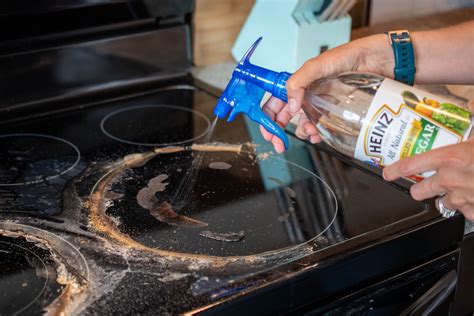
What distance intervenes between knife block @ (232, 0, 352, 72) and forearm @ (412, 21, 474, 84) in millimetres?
389

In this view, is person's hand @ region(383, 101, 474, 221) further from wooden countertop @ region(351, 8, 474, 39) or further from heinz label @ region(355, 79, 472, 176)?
wooden countertop @ region(351, 8, 474, 39)

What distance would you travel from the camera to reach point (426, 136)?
2.54ft

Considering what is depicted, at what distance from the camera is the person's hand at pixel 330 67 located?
33.0 inches

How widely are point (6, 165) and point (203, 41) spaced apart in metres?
0.59

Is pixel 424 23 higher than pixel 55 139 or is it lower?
higher

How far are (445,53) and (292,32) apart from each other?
42 cm

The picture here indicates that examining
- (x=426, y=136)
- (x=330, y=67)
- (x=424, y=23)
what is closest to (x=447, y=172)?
(x=426, y=136)

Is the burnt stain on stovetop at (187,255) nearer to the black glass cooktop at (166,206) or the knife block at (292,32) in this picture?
the black glass cooktop at (166,206)

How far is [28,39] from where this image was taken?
4.04 ft

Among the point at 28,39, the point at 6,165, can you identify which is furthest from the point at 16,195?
the point at 28,39

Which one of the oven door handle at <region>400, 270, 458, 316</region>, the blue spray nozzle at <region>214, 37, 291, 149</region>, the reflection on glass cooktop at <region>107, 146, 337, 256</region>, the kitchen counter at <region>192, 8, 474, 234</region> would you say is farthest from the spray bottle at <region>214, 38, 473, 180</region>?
the kitchen counter at <region>192, 8, 474, 234</region>

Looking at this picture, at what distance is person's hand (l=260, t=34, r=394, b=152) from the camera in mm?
837

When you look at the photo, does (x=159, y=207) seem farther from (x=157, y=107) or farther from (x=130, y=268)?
(x=157, y=107)

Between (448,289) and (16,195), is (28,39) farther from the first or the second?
(448,289)
